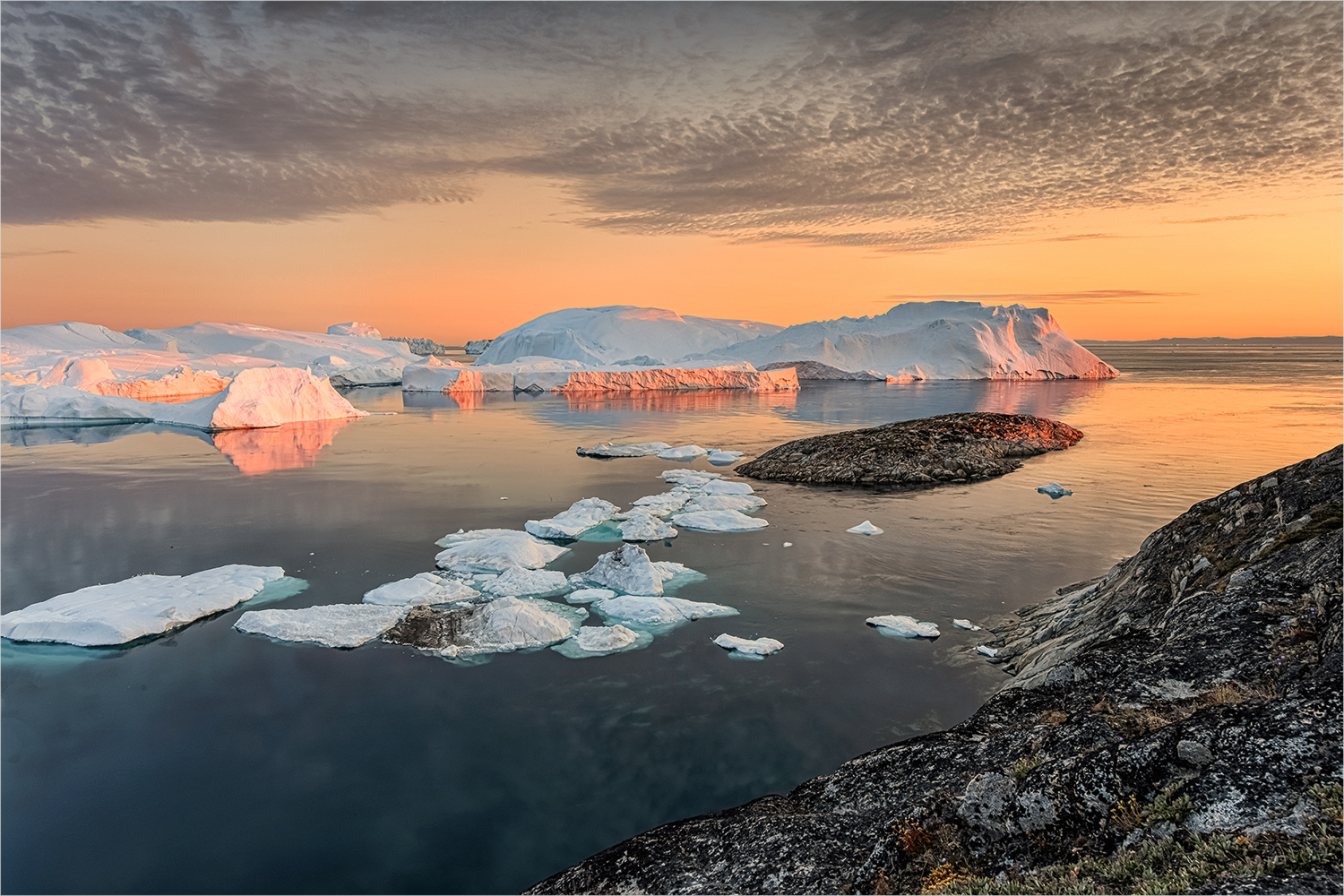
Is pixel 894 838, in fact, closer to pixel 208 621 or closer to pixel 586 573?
pixel 586 573

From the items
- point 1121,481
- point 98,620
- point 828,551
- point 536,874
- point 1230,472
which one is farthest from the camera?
point 1230,472

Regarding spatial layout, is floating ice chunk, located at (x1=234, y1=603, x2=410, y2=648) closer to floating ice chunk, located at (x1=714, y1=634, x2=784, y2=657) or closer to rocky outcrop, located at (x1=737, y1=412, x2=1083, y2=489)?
floating ice chunk, located at (x1=714, y1=634, x2=784, y2=657)

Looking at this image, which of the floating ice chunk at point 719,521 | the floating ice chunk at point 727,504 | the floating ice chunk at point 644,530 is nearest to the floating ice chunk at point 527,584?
the floating ice chunk at point 644,530

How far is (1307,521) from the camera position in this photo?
296 inches

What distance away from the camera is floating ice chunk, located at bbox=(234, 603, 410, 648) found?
33.7 ft

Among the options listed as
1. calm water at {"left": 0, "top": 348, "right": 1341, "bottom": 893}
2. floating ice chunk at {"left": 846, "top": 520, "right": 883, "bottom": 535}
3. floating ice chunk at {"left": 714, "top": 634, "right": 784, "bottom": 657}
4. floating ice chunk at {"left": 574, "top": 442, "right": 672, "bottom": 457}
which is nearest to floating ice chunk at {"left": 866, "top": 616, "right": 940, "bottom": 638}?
calm water at {"left": 0, "top": 348, "right": 1341, "bottom": 893}

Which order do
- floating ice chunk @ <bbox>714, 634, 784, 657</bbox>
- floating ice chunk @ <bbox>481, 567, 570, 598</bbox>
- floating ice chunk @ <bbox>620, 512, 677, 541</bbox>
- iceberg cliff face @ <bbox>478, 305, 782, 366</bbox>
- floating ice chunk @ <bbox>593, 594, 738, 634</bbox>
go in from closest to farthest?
floating ice chunk @ <bbox>714, 634, 784, 657</bbox>
floating ice chunk @ <bbox>593, 594, 738, 634</bbox>
floating ice chunk @ <bbox>481, 567, 570, 598</bbox>
floating ice chunk @ <bbox>620, 512, 677, 541</bbox>
iceberg cliff face @ <bbox>478, 305, 782, 366</bbox>

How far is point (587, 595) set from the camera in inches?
461

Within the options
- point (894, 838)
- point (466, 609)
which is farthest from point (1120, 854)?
point (466, 609)

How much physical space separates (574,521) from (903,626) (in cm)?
819

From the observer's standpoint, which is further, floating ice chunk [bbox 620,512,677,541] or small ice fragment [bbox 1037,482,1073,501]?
small ice fragment [bbox 1037,482,1073,501]

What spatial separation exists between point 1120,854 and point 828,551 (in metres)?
10.4

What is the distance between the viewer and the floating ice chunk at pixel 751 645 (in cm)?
975

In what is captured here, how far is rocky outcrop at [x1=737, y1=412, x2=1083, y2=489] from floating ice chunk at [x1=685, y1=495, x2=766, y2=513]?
3.88m
